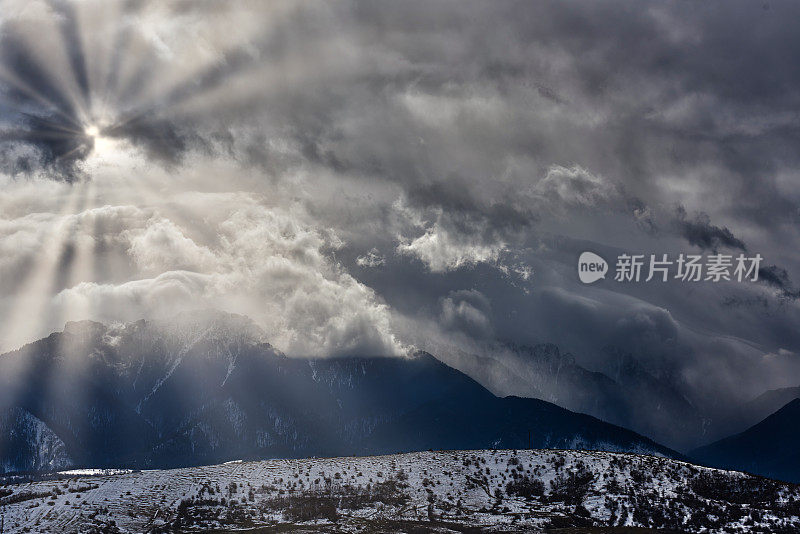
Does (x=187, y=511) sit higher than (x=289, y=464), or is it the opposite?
(x=289, y=464)

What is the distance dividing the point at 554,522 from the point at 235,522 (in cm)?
5172

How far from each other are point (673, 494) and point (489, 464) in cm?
3403

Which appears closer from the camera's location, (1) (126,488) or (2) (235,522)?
(2) (235,522)

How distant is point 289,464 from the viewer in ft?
539

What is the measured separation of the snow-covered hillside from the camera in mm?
134625

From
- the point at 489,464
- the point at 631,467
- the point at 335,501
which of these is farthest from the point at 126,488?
the point at 631,467

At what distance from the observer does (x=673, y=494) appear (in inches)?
5684

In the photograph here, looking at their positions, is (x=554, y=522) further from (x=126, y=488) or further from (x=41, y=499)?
(x=41, y=499)

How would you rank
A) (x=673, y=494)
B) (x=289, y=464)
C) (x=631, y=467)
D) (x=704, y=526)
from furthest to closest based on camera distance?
(x=289, y=464), (x=631, y=467), (x=673, y=494), (x=704, y=526)

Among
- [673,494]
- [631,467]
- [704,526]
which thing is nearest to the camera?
[704,526]

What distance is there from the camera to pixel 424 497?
487 ft

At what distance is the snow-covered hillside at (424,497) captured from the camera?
134625mm

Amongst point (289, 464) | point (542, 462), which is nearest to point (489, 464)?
point (542, 462)

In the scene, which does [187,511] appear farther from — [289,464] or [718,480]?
[718,480]
